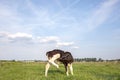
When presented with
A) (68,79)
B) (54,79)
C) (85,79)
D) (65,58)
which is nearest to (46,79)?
(54,79)

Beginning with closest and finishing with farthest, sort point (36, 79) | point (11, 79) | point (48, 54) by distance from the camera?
point (36, 79) → point (11, 79) → point (48, 54)

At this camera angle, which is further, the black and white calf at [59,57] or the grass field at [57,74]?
the black and white calf at [59,57]

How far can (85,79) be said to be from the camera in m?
14.9

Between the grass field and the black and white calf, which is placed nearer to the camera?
the grass field

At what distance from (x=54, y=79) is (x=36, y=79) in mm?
1217

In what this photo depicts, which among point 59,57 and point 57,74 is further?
point 57,74

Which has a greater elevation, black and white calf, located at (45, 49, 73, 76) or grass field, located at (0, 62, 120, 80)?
black and white calf, located at (45, 49, 73, 76)

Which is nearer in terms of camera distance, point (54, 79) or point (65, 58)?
point (54, 79)

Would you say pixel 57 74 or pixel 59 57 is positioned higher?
pixel 59 57

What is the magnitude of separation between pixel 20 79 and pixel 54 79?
91.9 inches

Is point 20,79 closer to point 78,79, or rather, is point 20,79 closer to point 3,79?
point 3,79

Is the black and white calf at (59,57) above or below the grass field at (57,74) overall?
above

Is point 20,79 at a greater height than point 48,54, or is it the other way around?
point 48,54

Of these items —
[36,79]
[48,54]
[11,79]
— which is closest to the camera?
[36,79]
